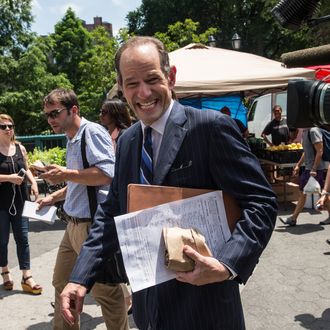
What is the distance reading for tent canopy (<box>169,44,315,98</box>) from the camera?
789 centimetres

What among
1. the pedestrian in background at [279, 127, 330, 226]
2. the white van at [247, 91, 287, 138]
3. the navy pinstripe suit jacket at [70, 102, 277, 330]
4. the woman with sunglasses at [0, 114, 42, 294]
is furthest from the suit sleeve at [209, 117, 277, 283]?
the white van at [247, 91, 287, 138]

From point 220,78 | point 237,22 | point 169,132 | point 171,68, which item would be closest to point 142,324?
point 169,132

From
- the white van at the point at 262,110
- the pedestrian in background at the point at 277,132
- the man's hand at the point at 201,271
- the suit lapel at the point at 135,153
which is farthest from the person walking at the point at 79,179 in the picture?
the white van at the point at 262,110

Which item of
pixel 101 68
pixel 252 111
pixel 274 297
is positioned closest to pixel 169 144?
pixel 274 297

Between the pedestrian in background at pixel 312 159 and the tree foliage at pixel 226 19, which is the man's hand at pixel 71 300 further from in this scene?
the tree foliage at pixel 226 19

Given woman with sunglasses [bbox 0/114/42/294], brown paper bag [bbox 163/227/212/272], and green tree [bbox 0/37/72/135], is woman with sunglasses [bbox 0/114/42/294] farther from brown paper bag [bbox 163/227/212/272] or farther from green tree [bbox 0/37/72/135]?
green tree [bbox 0/37/72/135]

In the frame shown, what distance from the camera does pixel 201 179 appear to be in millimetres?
1596

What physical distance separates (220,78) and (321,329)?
525cm

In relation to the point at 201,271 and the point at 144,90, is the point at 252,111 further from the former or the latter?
the point at 201,271

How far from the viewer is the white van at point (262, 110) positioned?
47.0 ft

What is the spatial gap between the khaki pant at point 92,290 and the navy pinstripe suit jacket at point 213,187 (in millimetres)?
1394

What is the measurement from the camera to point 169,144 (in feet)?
5.32

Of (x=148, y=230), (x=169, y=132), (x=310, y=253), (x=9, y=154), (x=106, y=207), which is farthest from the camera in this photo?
(x=310, y=253)

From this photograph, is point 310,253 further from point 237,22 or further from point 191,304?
point 237,22
